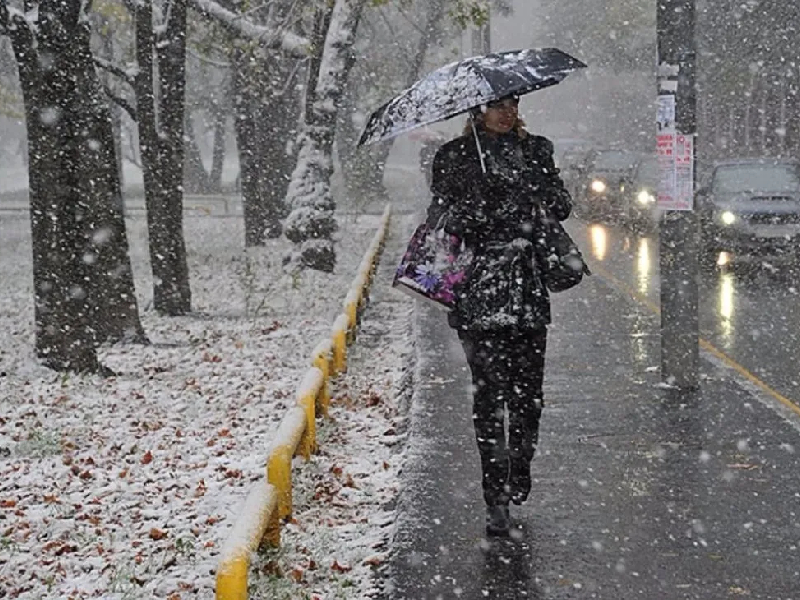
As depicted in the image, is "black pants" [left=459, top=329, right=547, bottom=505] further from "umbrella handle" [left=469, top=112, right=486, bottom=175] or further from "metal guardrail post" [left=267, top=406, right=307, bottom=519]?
"metal guardrail post" [left=267, top=406, right=307, bottom=519]

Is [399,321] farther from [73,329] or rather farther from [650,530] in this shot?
[650,530]

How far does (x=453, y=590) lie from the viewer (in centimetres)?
557

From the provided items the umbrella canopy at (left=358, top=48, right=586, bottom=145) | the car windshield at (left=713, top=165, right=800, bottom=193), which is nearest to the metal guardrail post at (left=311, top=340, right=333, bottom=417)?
the umbrella canopy at (left=358, top=48, right=586, bottom=145)

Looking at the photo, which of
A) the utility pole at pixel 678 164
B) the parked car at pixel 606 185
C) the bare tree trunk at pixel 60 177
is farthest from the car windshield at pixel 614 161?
the utility pole at pixel 678 164

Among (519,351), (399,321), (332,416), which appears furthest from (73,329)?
(519,351)

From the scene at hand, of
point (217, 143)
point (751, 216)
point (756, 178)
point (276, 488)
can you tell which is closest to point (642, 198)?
point (756, 178)

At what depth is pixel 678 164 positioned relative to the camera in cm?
906

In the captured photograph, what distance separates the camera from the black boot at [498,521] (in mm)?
6191

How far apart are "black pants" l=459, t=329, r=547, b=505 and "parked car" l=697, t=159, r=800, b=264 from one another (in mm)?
11571

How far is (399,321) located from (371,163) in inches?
920

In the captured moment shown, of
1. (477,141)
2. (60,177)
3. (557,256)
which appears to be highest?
(60,177)

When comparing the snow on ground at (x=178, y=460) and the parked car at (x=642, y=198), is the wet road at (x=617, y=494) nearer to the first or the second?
the snow on ground at (x=178, y=460)

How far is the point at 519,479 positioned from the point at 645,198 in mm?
18618

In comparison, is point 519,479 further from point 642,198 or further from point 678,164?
point 642,198
